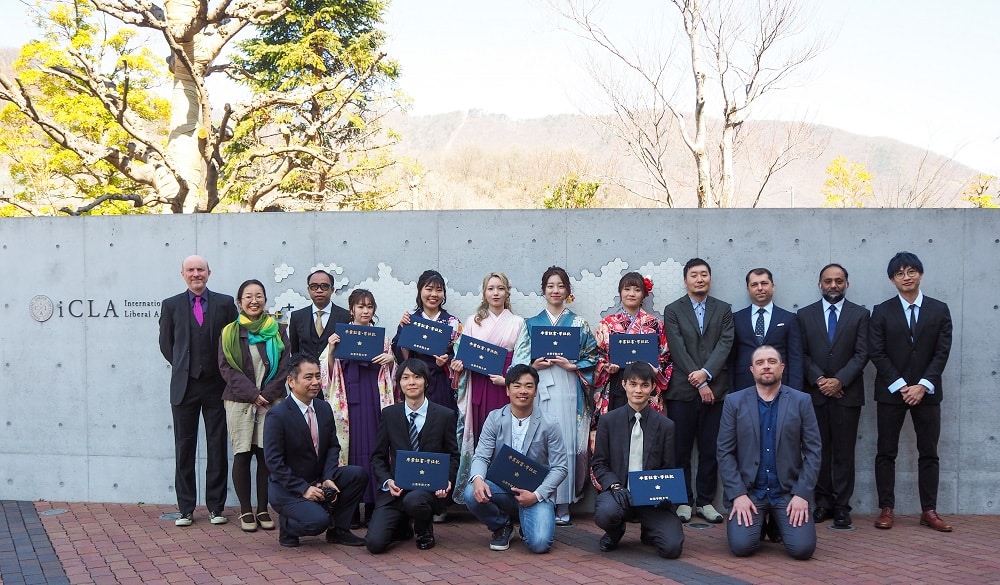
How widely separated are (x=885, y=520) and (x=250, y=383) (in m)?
4.40

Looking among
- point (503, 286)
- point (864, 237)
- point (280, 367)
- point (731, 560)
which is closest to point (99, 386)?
point (280, 367)

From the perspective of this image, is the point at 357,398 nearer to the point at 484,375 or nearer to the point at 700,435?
the point at 484,375

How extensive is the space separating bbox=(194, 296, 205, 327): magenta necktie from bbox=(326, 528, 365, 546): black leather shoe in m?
1.75

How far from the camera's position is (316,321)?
596 centimetres

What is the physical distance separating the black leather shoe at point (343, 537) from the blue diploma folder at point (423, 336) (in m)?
1.27

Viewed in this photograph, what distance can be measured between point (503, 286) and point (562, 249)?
706mm

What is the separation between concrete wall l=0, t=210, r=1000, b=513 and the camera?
6188mm

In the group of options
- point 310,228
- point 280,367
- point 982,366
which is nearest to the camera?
point 280,367

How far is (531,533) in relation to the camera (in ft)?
16.3

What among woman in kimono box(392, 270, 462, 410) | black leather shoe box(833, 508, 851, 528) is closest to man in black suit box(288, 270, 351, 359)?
woman in kimono box(392, 270, 462, 410)

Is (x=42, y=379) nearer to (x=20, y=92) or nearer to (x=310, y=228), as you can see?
(x=310, y=228)

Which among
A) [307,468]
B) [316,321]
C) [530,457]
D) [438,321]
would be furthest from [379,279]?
[530,457]

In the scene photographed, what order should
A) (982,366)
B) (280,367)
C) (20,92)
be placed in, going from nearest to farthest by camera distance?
(280,367) → (982,366) → (20,92)

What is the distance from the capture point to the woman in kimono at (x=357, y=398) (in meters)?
5.66
